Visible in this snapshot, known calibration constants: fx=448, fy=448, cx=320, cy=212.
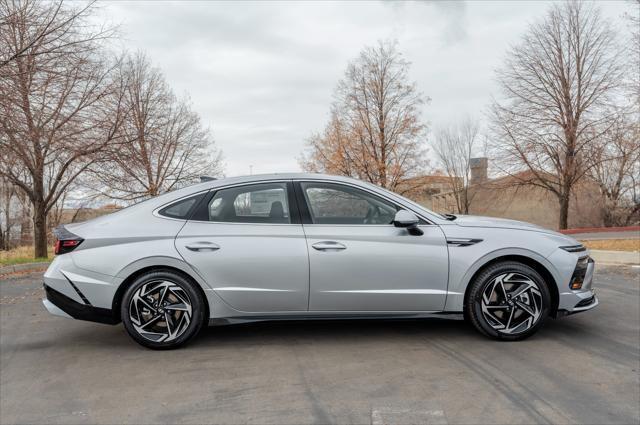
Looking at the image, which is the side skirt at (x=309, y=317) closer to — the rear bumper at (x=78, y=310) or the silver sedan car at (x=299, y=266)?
the silver sedan car at (x=299, y=266)

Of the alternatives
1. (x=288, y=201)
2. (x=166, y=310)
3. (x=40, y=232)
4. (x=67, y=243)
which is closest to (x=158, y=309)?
(x=166, y=310)

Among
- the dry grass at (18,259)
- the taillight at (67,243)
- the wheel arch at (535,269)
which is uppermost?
the taillight at (67,243)

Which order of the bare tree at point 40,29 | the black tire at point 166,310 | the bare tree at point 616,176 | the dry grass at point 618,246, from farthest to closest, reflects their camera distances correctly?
the bare tree at point 616,176 < the dry grass at point 618,246 < the bare tree at point 40,29 < the black tire at point 166,310

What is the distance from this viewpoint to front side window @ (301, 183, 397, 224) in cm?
400

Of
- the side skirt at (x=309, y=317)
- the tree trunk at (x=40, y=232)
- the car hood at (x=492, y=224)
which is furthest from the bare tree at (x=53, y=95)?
the car hood at (x=492, y=224)

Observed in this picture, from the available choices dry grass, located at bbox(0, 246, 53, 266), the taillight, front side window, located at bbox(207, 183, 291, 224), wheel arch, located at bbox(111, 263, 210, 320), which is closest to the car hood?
front side window, located at bbox(207, 183, 291, 224)

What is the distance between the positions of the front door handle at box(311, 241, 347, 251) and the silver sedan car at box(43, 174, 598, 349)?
0.04 feet

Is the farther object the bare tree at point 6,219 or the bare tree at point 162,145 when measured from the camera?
the bare tree at point 6,219

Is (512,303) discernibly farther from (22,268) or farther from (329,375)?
(22,268)

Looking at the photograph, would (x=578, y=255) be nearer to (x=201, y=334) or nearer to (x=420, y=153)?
(x=201, y=334)

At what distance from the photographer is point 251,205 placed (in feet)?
13.3

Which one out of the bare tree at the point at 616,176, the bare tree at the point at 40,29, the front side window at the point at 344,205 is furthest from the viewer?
the bare tree at the point at 616,176

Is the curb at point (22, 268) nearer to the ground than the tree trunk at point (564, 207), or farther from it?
nearer to the ground

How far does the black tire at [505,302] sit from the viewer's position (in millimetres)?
3916
